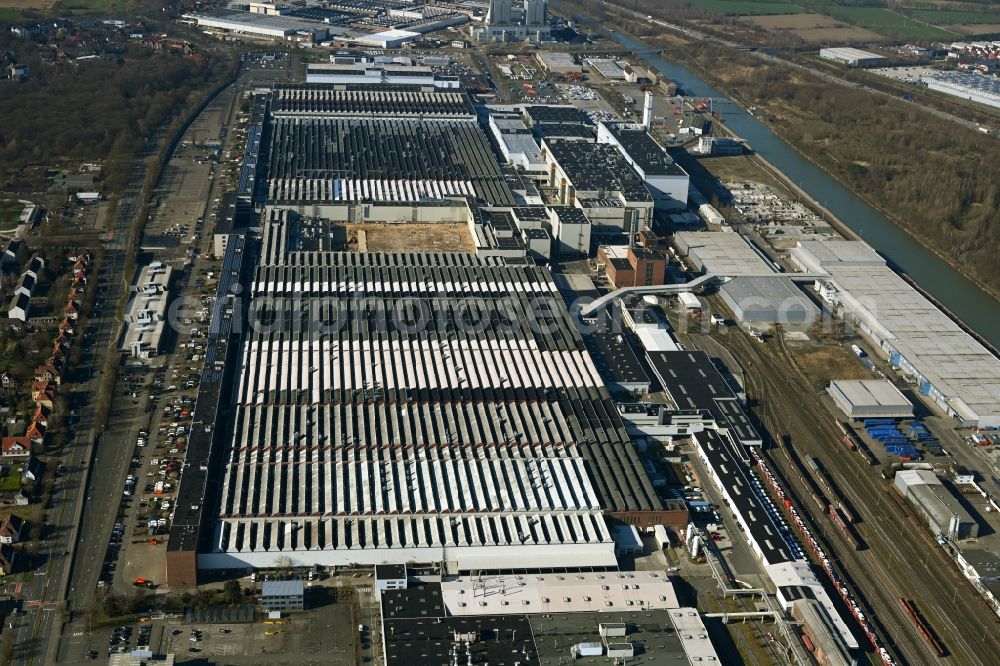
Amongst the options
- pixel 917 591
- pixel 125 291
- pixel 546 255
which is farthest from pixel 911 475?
pixel 125 291

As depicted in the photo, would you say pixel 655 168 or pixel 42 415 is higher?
pixel 655 168

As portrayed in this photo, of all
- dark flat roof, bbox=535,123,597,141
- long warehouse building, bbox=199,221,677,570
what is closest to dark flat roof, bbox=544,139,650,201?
dark flat roof, bbox=535,123,597,141

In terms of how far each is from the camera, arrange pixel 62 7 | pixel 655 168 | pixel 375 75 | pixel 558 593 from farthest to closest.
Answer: pixel 62 7 → pixel 375 75 → pixel 655 168 → pixel 558 593

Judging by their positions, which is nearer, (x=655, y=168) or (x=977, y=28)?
(x=655, y=168)

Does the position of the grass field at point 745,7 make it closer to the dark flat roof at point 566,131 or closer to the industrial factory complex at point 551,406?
the dark flat roof at point 566,131

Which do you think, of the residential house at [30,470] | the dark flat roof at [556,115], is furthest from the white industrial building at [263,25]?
the residential house at [30,470]

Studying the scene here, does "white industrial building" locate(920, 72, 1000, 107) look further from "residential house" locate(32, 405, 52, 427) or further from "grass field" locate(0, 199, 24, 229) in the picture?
"residential house" locate(32, 405, 52, 427)

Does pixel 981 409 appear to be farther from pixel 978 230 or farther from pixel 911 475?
pixel 978 230

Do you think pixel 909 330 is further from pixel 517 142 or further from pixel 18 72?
pixel 18 72

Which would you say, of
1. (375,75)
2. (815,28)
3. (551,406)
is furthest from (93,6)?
(551,406)
